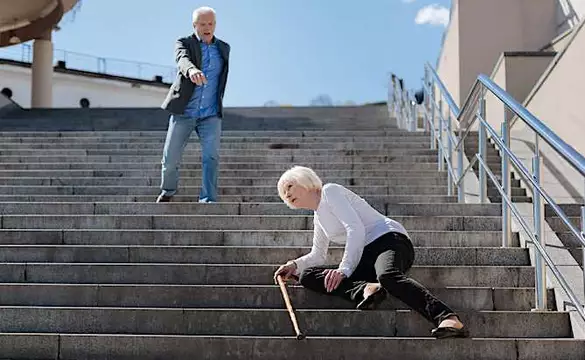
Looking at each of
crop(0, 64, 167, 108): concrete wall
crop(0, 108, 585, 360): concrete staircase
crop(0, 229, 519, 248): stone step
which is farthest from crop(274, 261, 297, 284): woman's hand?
crop(0, 64, 167, 108): concrete wall

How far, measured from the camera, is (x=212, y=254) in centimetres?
454

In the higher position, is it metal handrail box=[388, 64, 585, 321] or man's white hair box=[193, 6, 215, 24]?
man's white hair box=[193, 6, 215, 24]

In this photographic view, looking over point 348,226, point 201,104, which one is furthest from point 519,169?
point 201,104

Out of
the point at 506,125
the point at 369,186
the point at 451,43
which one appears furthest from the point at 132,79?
the point at 506,125

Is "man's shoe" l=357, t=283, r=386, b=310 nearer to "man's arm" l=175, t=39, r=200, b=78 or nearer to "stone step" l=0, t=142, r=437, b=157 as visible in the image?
"man's arm" l=175, t=39, r=200, b=78

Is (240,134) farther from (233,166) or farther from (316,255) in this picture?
(316,255)

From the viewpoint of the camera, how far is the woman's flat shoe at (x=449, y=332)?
3410mm

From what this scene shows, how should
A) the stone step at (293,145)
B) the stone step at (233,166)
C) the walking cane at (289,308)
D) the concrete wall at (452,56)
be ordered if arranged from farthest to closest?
the concrete wall at (452,56), the stone step at (293,145), the stone step at (233,166), the walking cane at (289,308)

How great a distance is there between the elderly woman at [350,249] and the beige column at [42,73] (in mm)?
17973

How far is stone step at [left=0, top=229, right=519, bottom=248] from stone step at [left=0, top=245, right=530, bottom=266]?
19cm

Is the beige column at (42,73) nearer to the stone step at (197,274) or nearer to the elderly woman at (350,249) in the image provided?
→ the stone step at (197,274)

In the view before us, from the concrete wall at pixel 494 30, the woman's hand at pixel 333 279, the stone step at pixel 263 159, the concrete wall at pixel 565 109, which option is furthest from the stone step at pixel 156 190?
the concrete wall at pixel 494 30

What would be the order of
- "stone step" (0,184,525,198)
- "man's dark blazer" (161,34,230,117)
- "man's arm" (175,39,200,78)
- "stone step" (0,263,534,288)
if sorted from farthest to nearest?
1. "stone step" (0,184,525,198)
2. "man's dark blazer" (161,34,230,117)
3. "man's arm" (175,39,200,78)
4. "stone step" (0,263,534,288)

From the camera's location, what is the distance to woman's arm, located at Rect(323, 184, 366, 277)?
12.2 ft
